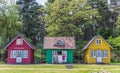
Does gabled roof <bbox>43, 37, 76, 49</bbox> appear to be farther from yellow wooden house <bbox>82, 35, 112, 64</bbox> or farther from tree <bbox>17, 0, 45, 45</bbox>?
tree <bbox>17, 0, 45, 45</bbox>

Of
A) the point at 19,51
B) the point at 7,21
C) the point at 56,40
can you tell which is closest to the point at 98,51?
the point at 56,40

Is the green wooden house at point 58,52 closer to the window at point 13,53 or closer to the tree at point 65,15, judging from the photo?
the window at point 13,53

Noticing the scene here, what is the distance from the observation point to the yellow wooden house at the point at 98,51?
45.4 metres

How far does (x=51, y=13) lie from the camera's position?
56375 mm

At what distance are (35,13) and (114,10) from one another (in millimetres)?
20283

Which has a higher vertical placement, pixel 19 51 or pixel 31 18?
pixel 31 18

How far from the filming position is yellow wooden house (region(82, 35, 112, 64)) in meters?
45.4

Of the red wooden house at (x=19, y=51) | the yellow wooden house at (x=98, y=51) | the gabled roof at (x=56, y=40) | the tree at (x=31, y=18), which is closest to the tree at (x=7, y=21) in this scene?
the red wooden house at (x=19, y=51)

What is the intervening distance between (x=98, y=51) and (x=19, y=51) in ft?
44.0

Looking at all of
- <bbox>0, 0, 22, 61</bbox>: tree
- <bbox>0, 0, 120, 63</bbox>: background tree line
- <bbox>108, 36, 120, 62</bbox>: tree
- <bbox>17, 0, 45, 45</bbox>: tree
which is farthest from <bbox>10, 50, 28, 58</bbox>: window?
<bbox>17, 0, 45, 45</bbox>: tree

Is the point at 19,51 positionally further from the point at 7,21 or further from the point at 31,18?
the point at 31,18

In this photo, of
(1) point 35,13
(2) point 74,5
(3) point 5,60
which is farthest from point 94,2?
(3) point 5,60

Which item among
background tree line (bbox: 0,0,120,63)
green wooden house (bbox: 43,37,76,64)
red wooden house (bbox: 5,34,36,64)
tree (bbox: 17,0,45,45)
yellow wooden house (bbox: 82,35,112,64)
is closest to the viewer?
red wooden house (bbox: 5,34,36,64)

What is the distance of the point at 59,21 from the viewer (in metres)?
56.2
